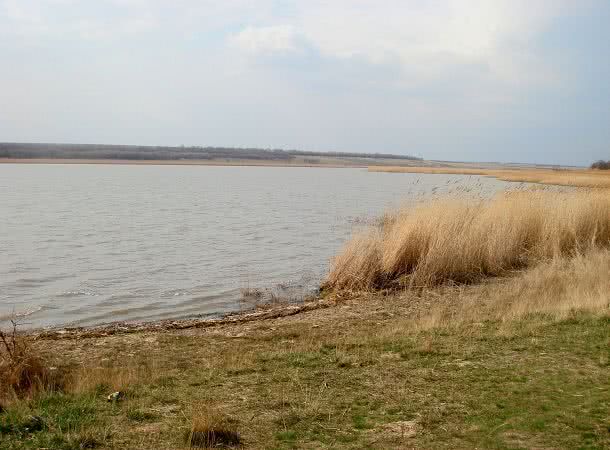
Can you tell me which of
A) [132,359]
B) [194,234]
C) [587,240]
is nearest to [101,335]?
[132,359]

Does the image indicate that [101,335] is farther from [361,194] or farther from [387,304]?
[361,194]

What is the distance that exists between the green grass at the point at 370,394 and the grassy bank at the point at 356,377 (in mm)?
19

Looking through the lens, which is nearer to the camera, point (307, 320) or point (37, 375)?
point (37, 375)

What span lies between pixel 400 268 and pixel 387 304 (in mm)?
2249

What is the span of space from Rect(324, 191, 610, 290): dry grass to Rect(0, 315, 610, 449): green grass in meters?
4.60

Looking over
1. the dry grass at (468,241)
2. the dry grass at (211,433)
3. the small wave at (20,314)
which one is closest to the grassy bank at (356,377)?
the dry grass at (211,433)

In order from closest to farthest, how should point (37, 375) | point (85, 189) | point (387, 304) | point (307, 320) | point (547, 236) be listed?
point (37, 375), point (307, 320), point (387, 304), point (547, 236), point (85, 189)

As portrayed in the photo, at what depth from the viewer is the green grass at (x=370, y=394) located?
4.44 metres

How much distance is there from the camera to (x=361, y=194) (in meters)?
45.1

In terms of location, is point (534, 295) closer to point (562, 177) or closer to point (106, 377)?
point (106, 377)

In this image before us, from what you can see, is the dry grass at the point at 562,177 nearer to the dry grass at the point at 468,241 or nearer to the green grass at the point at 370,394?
the dry grass at the point at 468,241

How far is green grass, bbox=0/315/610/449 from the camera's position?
4.44 metres

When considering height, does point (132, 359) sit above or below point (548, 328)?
below

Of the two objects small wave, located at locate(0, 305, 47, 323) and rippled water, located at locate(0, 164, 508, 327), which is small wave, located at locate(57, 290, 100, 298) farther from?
small wave, located at locate(0, 305, 47, 323)
